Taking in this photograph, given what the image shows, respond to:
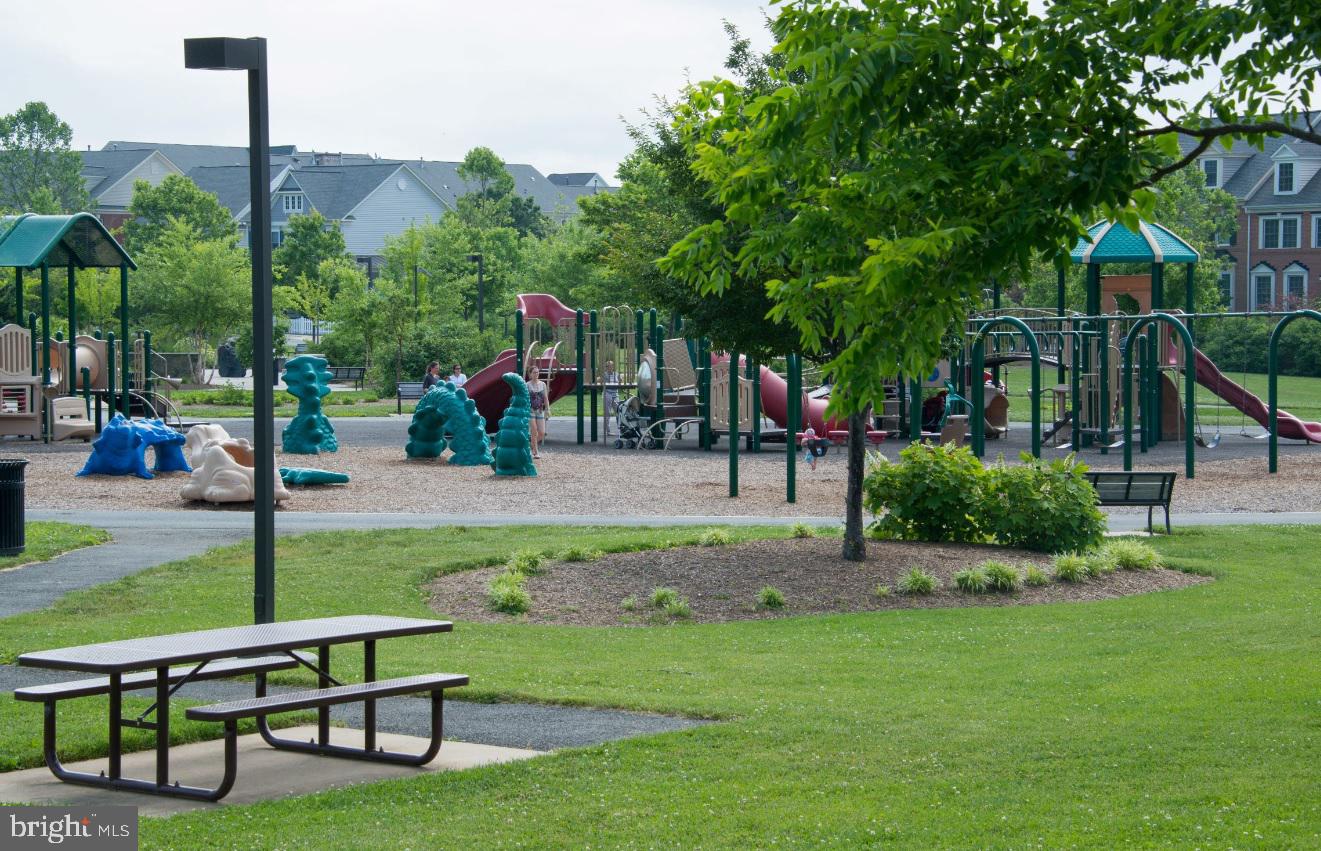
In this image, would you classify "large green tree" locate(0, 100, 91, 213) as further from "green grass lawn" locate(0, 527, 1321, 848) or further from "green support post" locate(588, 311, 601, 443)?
"green grass lawn" locate(0, 527, 1321, 848)

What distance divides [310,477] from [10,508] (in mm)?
7987

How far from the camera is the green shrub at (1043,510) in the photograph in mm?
15523

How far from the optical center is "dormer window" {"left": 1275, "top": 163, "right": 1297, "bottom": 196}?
230ft

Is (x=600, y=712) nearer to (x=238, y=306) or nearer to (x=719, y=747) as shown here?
(x=719, y=747)

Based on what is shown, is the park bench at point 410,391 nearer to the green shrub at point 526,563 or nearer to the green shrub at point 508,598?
the green shrub at point 526,563

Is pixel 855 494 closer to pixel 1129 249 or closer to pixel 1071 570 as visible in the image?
pixel 1071 570

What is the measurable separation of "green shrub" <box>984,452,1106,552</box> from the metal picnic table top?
8.94 meters

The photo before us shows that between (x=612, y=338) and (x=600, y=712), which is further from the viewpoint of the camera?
(x=612, y=338)

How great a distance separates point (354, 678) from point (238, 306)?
5171 cm

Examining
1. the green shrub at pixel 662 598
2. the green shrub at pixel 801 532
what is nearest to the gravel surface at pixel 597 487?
the green shrub at pixel 801 532

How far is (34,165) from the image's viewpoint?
9231 cm

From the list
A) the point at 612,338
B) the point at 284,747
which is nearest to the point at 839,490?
the point at 612,338

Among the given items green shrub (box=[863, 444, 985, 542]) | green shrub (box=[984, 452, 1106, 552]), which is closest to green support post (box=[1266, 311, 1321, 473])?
green shrub (box=[984, 452, 1106, 552])

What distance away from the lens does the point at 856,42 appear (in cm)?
783
